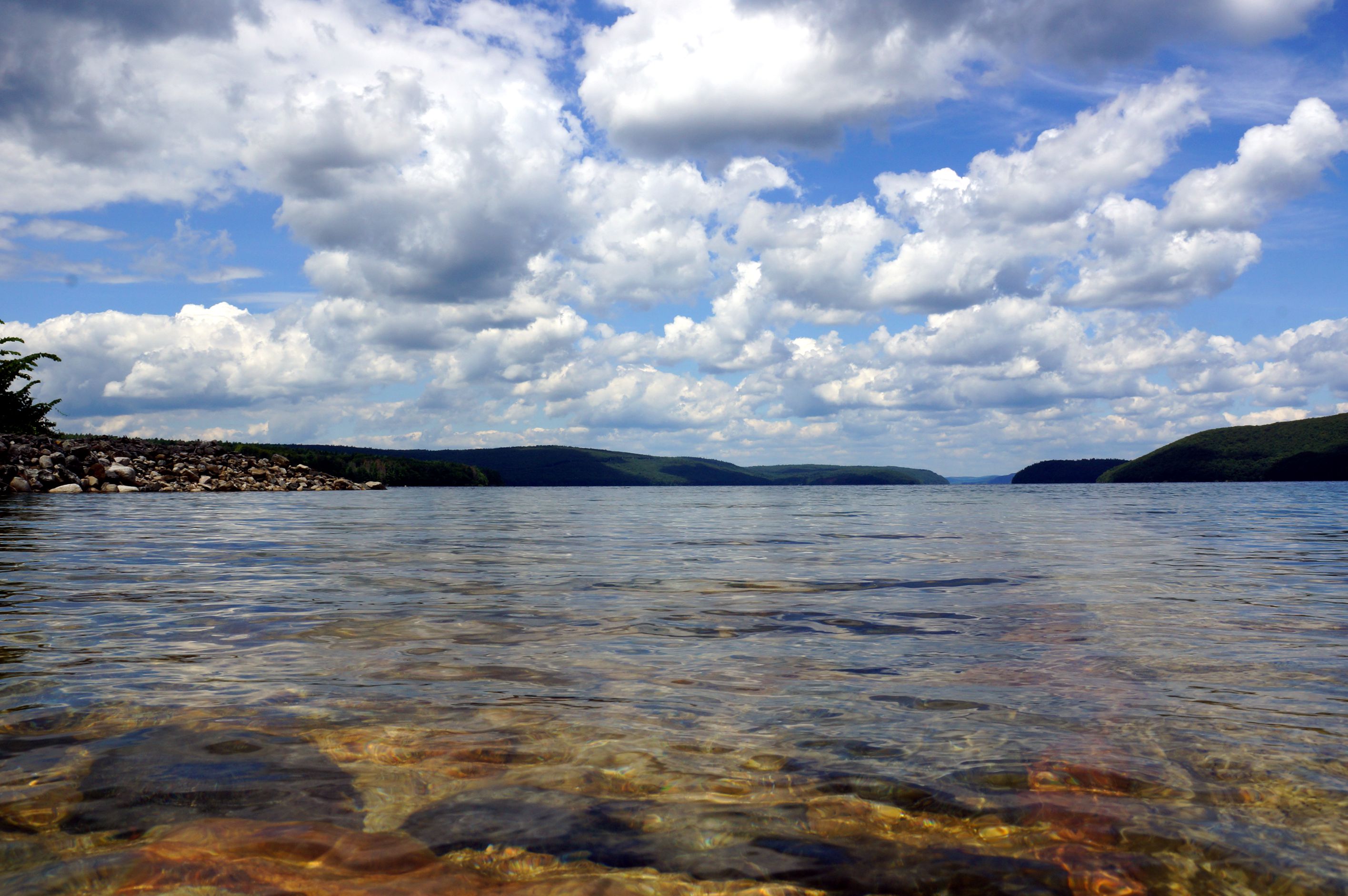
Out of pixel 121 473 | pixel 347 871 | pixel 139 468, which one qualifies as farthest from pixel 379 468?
pixel 347 871

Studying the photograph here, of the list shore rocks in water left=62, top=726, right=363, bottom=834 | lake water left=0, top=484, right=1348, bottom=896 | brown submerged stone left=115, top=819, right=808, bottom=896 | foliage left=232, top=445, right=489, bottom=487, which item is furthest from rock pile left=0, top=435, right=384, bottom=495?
brown submerged stone left=115, top=819, right=808, bottom=896

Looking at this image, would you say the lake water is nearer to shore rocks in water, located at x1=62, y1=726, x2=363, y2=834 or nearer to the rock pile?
shore rocks in water, located at x1=62, y1=726, x2=363, y2=834

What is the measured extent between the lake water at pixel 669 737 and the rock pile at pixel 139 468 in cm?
4256

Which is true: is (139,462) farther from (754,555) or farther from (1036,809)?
(1036,809)

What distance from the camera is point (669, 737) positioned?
220 inches

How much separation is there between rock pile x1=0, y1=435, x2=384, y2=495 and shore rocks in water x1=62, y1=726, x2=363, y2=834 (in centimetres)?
5230

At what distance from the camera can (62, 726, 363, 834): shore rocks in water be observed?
4199mm

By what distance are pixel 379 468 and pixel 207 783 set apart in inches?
5691

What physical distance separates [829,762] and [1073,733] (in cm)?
196

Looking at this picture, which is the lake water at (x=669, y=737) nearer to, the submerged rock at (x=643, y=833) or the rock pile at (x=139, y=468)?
the submerged rock at (x=643, y=833)

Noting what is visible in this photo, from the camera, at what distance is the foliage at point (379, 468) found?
110 meters

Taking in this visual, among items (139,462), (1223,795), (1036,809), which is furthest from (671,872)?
(139,462)

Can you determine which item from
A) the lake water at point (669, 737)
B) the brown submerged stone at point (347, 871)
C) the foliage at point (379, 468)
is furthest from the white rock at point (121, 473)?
the brown submerged stone at point (347, 871)

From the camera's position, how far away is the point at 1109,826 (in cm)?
414
